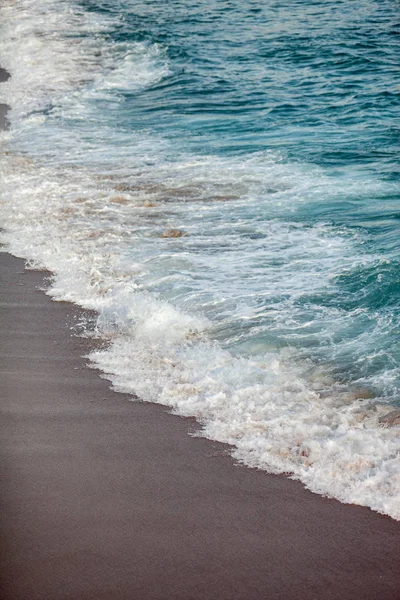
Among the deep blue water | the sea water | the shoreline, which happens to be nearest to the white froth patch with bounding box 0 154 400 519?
the sea water

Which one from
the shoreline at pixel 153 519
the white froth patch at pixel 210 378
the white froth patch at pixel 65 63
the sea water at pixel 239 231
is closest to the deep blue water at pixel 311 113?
the sea water at pixel 239 231

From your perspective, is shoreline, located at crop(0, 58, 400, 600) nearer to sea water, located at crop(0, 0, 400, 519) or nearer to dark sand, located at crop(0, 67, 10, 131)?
sea water, located at crop(0, 0, 400, 519)

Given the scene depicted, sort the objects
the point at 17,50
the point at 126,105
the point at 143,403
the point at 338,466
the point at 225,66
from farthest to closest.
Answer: the point at 17,50
the point at 225,66
the point at 126,105
the point at 143,403
the point at 338,466

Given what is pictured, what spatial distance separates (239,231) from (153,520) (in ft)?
14.0

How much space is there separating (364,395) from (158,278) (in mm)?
2311

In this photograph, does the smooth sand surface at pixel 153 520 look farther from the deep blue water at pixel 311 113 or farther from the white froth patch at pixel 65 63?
the white froth patch at pixel 65 63

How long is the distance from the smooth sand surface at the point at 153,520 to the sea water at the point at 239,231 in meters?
0.21

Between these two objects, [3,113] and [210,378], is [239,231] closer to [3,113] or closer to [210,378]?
[210,378]

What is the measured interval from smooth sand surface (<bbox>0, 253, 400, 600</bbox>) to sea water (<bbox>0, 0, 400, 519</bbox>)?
206 millimetres

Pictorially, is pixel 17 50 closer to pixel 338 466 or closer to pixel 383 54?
pixel 383 54

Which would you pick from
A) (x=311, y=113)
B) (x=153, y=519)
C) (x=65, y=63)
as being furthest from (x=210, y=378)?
(x=65, y=63)

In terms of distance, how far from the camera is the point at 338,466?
3799 mm

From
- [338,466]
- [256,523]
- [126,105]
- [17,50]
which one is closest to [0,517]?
[256,523]

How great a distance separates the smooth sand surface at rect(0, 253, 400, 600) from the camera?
312 cm
